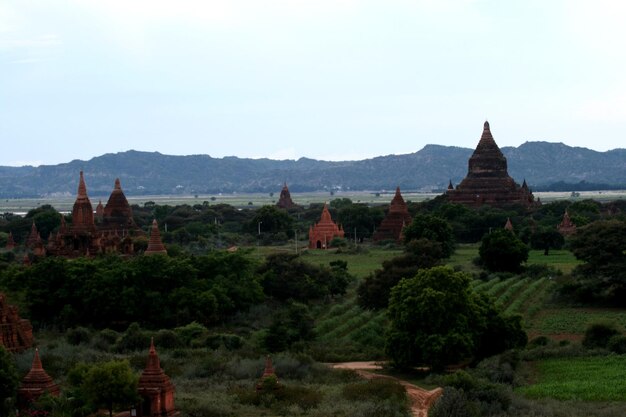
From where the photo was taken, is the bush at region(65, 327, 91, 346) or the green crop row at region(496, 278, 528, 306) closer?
the bush at region(65, 327, 91, 346)

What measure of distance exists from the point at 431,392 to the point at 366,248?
55.4 meters

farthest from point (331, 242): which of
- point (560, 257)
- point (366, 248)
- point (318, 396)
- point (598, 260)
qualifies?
point (318, 396)

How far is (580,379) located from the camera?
3167cm

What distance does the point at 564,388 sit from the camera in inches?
1185

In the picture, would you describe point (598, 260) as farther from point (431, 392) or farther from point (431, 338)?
point (431, 392)

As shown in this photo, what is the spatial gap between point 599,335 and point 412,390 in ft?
32.8

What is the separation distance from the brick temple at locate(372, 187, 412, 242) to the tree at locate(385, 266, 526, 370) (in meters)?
54.6

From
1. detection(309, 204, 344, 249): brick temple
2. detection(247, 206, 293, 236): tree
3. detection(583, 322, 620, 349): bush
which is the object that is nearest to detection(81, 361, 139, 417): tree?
detection(583, 322, 620, 349): bush

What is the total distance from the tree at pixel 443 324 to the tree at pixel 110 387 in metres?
11.2

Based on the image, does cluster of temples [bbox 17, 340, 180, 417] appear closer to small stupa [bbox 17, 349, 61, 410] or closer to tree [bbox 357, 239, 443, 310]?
small stupa [bbox 17, 349, 61, 410]

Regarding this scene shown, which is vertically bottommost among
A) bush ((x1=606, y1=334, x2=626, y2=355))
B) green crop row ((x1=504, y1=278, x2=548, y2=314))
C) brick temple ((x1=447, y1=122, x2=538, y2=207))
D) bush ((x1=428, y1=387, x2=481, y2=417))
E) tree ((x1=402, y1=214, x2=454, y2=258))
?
green crop row ((x1=504, y1=278, x2=548, y2=314))

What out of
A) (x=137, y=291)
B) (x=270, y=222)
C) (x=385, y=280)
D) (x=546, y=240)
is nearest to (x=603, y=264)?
(x=385, y=280)

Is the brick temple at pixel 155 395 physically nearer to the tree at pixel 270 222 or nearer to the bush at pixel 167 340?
the bush at pixel 167 340

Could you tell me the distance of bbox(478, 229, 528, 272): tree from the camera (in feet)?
201
